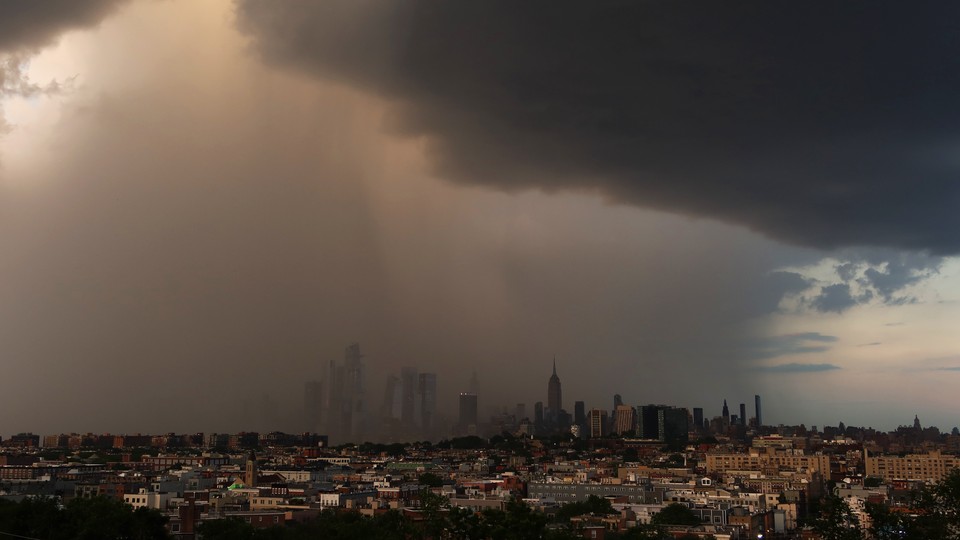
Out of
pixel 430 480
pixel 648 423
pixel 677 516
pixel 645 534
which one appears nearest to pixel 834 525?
pixel 645 534

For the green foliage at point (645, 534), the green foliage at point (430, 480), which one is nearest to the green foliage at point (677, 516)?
the green foliage at point (645, 534)

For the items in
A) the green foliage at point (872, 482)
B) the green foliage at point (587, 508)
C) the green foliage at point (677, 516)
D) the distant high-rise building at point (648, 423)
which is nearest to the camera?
the green foliage at point (677, 516)

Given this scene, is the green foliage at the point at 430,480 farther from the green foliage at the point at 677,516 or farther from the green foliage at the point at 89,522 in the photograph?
the green foliage at the point at 89,522

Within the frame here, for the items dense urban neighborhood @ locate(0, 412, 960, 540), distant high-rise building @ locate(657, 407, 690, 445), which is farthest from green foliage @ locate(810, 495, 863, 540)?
distant high-rise building @ locate(657, 407, 690, 445)

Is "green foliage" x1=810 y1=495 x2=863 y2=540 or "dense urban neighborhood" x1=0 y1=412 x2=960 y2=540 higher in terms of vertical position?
"green foliage" x1=810 y1=495 x2=863 y2=540

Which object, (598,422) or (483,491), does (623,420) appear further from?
(483,491)

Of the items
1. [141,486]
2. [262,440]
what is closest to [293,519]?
[141,486]

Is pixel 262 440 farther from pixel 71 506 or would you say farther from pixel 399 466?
pixel 71 506

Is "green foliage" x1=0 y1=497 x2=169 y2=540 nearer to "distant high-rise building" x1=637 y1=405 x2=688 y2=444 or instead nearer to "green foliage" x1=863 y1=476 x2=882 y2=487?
"green foliage" x1=863 y1=476 x2=882 y2=487
